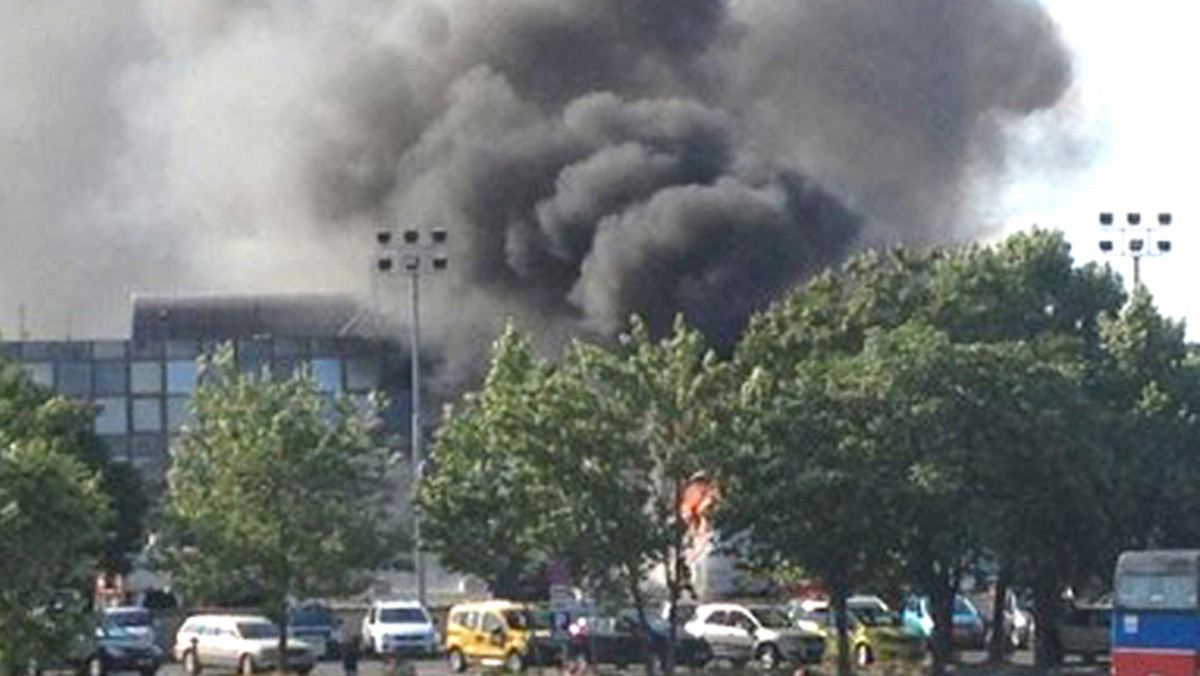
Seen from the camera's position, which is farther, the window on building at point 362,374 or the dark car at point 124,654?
the window on building at point 362,374

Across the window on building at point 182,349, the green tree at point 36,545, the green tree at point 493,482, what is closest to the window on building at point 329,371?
the window on building at point 182,349

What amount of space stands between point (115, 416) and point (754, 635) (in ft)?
217

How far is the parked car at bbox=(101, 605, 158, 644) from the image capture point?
231ft

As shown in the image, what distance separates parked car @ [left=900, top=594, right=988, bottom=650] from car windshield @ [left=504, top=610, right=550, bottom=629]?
833 cm

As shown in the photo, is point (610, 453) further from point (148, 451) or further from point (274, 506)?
point (148, 451)

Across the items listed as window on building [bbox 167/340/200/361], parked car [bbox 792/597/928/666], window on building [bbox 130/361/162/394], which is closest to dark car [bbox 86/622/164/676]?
parked car [bbox 792/597/928/666]

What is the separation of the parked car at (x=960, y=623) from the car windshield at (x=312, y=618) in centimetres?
1507

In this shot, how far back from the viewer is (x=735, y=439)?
5725 cm

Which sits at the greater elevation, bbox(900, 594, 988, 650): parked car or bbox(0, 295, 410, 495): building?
bbox(0, 295, 410, 495): building

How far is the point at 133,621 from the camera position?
71875 mm

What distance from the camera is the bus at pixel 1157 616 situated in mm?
48375

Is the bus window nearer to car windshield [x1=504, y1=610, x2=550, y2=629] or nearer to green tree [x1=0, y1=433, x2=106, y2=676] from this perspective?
green tree [x1=0, y1=433, x2=106, y2=676]

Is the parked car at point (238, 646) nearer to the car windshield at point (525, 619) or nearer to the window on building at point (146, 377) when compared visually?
the car windshield at point (525, 619)

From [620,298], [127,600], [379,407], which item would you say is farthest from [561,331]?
[379,407]
